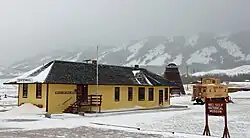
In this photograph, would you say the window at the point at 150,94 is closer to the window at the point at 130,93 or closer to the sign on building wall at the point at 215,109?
the window at the point at 130,93

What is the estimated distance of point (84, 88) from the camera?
109ft

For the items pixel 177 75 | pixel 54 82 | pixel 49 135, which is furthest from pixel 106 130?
pixel 177 75

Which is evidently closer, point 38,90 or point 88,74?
point 38,90

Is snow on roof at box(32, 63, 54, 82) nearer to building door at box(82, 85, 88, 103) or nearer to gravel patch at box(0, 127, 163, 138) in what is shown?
building door at box(82, 85, 88, 103)

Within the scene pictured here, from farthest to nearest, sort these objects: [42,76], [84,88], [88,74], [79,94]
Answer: [88,74]
[84,88]
[79,94]
[42,76]

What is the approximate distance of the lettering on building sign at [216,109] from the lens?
18.0 meters

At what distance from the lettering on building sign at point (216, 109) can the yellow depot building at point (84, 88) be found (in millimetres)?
14888

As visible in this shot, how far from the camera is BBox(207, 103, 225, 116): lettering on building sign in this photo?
18.0 meters

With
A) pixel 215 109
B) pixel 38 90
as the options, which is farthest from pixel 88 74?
pixel 215 109

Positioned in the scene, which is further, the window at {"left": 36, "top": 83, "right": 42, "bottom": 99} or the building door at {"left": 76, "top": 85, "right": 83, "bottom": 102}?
the building door at {"left": 76, "top": 85, "right": 83, "bottom": 102}

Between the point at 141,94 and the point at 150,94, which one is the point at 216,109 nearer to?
the point at 141,94

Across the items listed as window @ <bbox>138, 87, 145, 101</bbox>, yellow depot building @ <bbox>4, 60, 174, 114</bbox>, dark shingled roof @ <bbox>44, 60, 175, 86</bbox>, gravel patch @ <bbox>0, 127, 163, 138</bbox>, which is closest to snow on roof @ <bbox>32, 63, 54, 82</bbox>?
yellow depot building @ <bbox>4, 60, 174, 114</bbox>

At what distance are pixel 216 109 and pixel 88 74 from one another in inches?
704

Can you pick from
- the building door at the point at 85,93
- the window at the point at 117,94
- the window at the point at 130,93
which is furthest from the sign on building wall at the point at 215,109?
the window at the point at 130,93
